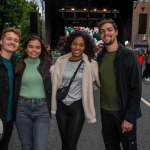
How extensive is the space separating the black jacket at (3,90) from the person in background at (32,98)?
0.15m

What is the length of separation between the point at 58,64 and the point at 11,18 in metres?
29.6

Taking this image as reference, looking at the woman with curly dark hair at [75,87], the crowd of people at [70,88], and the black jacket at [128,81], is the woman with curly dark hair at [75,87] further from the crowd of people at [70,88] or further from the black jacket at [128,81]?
the black jacket at [128,81]

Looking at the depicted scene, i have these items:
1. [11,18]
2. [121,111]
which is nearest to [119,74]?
[121,111]

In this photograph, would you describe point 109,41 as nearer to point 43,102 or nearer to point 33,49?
point 33,49

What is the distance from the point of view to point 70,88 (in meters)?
3.88

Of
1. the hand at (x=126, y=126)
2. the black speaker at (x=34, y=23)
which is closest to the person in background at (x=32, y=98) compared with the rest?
the hand at (x=126, y=126)

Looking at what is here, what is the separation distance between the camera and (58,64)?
3.98 m

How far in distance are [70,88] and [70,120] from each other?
1.20 feet

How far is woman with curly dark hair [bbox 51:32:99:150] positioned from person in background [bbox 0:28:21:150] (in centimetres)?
50

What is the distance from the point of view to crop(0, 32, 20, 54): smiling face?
364 cm

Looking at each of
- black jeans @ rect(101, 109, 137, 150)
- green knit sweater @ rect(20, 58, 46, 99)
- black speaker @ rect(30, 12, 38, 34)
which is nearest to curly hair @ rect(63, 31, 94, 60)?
green knit sweater @ rect(20, 58, 46, 99)

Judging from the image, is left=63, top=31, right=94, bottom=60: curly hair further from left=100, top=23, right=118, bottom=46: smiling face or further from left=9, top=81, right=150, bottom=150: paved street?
left=9, top=81, right=150, bottom=150: paved street

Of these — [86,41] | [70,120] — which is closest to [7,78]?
[70,120]

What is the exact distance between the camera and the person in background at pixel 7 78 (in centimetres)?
353
